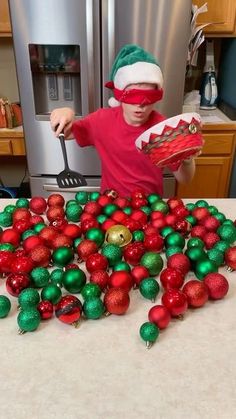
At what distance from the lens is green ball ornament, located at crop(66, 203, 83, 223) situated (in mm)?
918

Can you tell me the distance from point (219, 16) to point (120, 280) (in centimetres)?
189

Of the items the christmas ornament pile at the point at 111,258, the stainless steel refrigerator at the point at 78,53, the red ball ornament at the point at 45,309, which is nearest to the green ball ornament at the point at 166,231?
the christmas ornament pile at the point at 111,258

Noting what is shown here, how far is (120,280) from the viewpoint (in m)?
0.67

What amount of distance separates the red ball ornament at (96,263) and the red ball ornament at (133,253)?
0.05 metres

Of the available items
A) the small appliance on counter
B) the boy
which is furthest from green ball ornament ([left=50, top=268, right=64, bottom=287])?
the small appliance on counter

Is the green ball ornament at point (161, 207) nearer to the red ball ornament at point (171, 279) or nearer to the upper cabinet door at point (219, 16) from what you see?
the red ball ornament at point (171, 279)

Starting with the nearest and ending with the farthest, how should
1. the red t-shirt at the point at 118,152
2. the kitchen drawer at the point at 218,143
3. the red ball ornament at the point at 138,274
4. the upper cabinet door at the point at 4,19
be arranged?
the red ball ornament at the point at 138,274 < the red t-shirt at the point at 118,152 < the upper cabinet door at the point at 4,19 < the kitchen drawer at the point at 218,143

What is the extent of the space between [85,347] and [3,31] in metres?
1.91

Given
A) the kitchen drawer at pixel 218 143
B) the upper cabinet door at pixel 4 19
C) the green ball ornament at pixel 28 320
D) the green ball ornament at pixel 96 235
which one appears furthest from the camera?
the kitchen drawer at pixel 218 143

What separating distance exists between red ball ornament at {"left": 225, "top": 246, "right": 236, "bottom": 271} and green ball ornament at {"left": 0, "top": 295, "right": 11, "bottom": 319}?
0.45 m

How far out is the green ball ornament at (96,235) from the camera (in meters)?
0.80

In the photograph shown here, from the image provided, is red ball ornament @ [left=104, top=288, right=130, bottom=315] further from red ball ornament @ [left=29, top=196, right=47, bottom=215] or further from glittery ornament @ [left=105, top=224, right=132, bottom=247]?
red ball ornament @ [left=29, top=196, right=47, bottom=215]

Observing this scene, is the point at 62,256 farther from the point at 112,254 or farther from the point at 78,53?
the point at 78,53

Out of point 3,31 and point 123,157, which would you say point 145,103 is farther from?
point 3,31
